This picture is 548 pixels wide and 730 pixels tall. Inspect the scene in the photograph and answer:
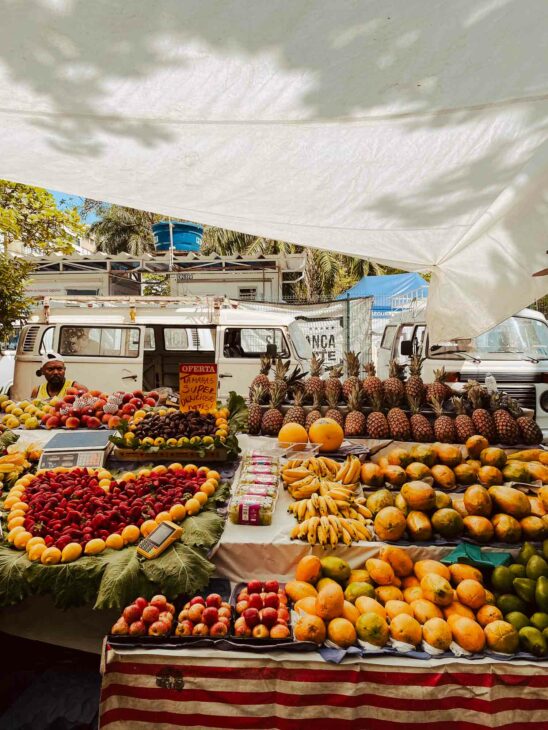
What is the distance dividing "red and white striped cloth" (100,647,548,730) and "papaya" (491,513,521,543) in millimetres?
750

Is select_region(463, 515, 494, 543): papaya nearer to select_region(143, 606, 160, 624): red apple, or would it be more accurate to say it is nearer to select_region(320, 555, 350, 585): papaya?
select_region(320, 555, 350, 585): papaya

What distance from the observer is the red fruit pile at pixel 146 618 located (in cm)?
203

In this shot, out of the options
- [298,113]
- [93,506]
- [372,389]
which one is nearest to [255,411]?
[372,389]

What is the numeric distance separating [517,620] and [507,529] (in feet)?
1.92

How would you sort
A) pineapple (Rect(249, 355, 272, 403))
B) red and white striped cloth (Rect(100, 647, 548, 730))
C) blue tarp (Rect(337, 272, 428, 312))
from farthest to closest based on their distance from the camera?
blue tarp (Rect(337, 272, 428, 312))
pineapple (Rect(249, 355, 272, 403))
red and white striped cloth (Rect(100, 647, 548, 730))

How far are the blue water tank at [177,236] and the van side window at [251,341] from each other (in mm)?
5369

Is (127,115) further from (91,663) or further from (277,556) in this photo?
(91,663)

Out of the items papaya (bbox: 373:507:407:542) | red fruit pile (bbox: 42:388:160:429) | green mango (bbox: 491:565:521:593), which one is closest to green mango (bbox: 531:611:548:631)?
green mango (bbox: 491:565:521:593)

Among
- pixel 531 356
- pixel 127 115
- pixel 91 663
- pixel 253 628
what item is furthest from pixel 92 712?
pixel 531 356

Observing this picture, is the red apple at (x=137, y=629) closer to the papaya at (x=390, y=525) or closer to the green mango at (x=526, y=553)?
the papaya at (x=390, y=525)

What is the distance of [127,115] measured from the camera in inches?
76.4

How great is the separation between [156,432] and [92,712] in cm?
188

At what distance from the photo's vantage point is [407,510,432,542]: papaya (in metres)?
2.62

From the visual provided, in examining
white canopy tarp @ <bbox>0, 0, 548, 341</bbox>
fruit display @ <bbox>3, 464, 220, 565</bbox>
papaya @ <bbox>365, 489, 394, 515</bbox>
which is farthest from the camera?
papaya @ <bbox>365, 489, 394, 515</bbox>
